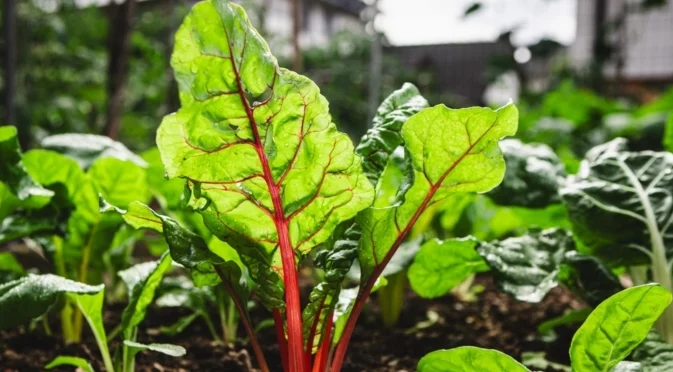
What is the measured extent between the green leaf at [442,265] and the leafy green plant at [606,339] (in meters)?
0.28

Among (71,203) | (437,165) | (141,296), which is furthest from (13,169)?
(437,165)

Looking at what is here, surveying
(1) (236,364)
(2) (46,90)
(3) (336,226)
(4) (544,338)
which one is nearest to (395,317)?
(4) (544,338)

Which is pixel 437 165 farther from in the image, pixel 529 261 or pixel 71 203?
pixel 71 203

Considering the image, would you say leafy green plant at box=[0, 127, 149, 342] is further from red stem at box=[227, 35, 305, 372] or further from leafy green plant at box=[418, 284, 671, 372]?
leafy green plant at box=[418, 284, 671, 372]

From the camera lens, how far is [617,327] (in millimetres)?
709

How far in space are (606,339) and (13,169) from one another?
32.4 inches

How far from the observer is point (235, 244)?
0.79m

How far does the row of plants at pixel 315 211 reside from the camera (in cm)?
69

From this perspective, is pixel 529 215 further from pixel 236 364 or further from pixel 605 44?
pixel 605 44

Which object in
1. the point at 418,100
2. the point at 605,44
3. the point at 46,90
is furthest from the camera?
the point at 605,44

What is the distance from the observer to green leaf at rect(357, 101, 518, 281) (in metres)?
0.74

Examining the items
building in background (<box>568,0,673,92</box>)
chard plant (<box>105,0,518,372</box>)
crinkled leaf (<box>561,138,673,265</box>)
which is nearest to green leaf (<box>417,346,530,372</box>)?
chard plant (<box>105,0,518,372</box>)

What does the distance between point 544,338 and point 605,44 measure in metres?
Result: 3.68

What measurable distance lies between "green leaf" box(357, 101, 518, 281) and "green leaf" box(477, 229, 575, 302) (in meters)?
0.19
